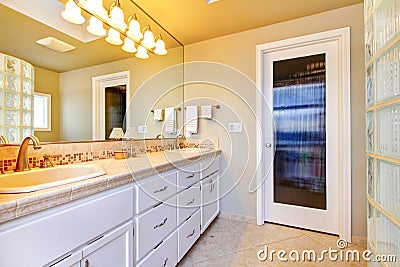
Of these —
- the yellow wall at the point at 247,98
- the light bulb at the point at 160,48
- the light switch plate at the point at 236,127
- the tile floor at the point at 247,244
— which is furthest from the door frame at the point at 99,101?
the light switch plate at the point at 236,127

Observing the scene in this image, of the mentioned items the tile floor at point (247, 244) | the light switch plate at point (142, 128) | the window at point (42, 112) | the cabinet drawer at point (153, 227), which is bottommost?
the tile floor at point (247, 244)

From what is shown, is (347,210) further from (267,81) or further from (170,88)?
(170,88)

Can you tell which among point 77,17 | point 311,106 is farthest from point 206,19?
point 311,106

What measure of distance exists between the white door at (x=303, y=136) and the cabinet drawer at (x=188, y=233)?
0.96 meters

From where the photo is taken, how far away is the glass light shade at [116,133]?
176cm

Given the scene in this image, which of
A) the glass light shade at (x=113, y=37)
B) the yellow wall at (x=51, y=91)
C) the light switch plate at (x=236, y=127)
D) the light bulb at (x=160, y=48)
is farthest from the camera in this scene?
the light switch plate at (x=236, y=127)

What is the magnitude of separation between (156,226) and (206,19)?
6.61ft

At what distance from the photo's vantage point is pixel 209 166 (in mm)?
2123

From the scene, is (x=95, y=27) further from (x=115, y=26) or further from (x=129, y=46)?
(x=129, y=46)

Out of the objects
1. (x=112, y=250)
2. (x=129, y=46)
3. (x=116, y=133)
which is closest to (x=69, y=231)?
(x=112, y=250)

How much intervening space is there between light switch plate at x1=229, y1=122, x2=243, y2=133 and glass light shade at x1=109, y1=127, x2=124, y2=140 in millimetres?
1251

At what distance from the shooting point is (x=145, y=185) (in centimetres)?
117

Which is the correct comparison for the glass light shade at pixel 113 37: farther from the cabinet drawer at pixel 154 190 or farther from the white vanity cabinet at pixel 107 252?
the white vanity cabinet at pixel 107 252

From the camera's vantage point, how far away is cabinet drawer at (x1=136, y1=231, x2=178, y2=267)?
3.87 ft
